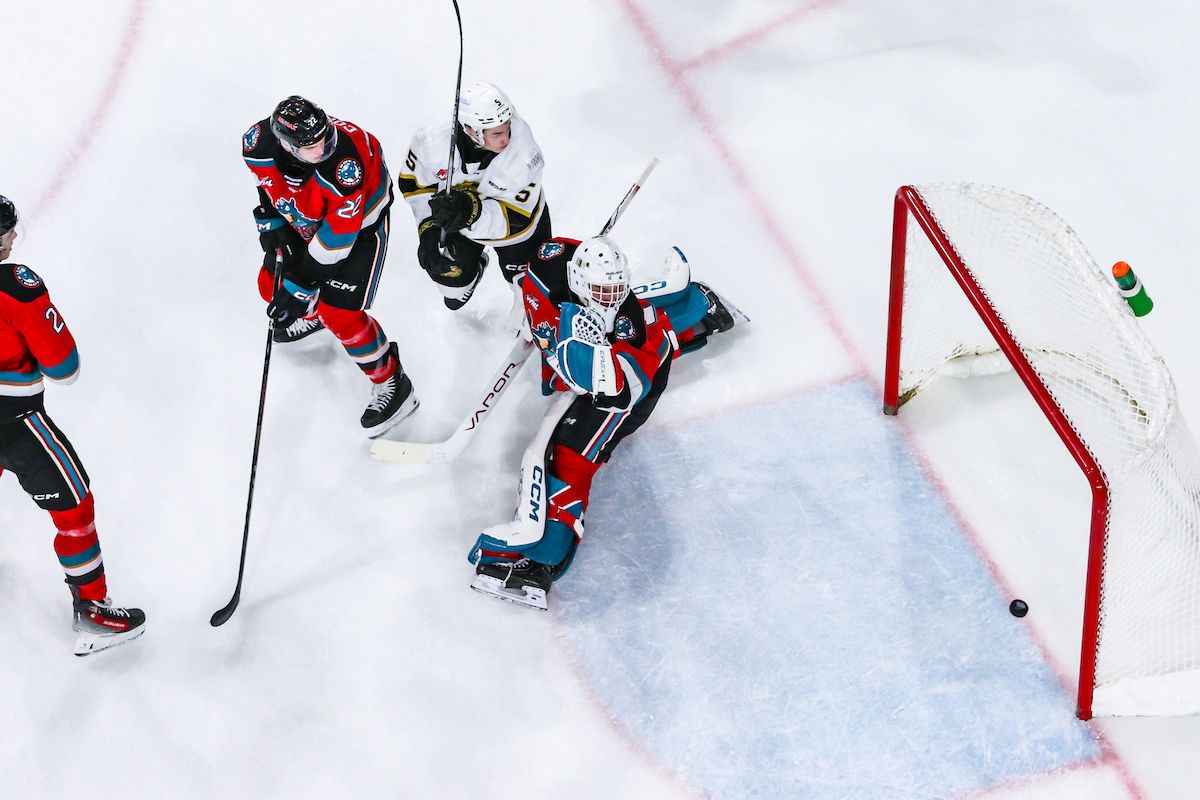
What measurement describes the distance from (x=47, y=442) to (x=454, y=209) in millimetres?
1182

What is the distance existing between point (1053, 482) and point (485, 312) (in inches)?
70.7

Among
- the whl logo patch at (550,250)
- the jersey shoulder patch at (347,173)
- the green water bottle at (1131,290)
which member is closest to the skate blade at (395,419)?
the whl logo patch at (550,250)

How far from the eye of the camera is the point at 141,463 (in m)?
3.78

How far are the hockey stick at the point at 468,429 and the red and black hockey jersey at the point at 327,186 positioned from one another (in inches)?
21.5

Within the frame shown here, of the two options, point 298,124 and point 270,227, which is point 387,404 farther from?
point 298,124

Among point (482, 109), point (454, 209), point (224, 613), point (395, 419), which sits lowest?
point (224, 613)

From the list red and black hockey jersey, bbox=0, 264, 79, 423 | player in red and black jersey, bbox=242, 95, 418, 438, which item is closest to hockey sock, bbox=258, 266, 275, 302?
player in red and black jersey, bbox=242, 95, 418, 438

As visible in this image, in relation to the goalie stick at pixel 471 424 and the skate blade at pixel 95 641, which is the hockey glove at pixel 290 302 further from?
the skate blade at pixel 95 641

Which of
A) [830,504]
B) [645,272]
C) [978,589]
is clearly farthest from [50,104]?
[978,589]

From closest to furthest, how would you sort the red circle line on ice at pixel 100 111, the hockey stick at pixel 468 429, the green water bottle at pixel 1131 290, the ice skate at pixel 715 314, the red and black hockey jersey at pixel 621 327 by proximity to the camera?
1. the green water bottle at pixel 1131 290
2. the red and black hockey jersey at pixel 621 327
3. the hockey stick at pixel 468 429
4. the ice skate at pixel 715 314
5. the red circle line on ice at pixel 100 111

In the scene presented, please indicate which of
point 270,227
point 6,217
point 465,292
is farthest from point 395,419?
point 6,217

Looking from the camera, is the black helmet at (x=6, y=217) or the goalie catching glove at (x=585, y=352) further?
the goalie catching glove at (x=585, y=352)

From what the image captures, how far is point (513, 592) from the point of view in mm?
3420

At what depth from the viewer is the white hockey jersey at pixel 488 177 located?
138 inches
